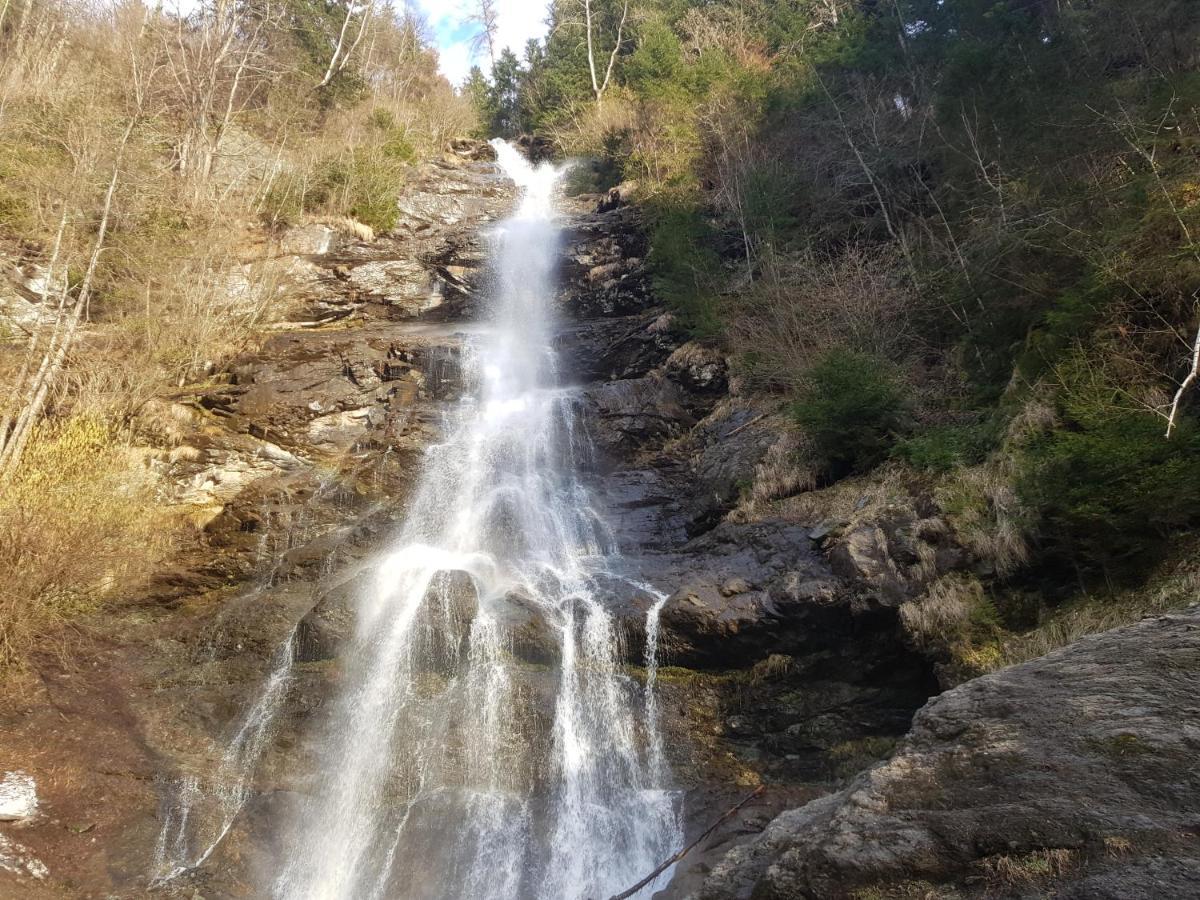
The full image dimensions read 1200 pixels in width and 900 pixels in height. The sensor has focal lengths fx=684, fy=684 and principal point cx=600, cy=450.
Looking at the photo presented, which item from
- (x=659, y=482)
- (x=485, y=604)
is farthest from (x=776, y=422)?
(x=485, y=604)

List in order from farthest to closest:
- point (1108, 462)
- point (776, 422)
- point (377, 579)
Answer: point (776, 422) → point (377, 579) → point (1108, 462)

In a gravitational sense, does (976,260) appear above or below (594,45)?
below

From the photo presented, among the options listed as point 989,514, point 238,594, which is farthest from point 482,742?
point 989,514

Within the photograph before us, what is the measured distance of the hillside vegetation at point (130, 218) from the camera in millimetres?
11305

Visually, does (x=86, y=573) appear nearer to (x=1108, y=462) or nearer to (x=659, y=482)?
(x=659, y=482)

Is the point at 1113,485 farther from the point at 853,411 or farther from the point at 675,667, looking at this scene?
the point at 675,667

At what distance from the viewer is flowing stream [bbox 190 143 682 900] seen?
840cm

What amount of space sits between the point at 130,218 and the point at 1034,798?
67.3ft

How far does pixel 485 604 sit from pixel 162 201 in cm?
1519

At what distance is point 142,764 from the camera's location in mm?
9352

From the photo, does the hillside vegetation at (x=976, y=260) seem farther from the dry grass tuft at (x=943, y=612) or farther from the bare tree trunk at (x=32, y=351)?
the bare tree trunk at (x=32, y=351)

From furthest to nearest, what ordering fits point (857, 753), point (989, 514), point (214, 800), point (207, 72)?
point (207, 72) → point (857, 753) → point (214, 800) → point (989, 514)

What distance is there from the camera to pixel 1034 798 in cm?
349

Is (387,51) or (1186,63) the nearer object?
(1186,63)
